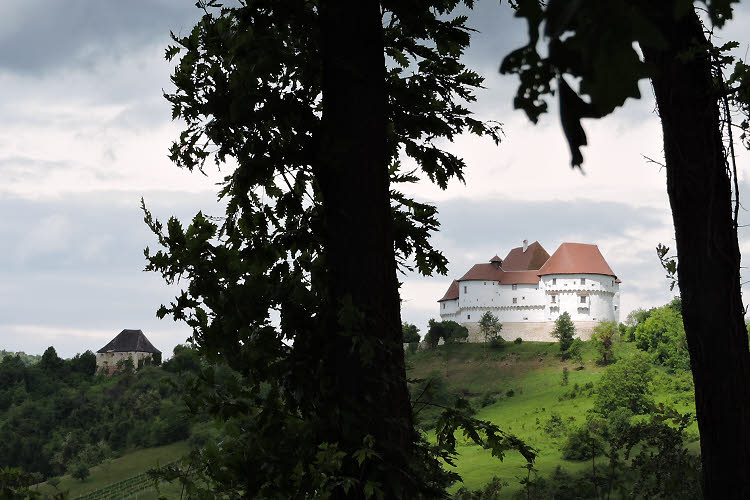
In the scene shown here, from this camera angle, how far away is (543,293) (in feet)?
281

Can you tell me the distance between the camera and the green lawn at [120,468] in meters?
78.4

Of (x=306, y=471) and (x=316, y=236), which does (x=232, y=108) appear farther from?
(x=306, y=471)

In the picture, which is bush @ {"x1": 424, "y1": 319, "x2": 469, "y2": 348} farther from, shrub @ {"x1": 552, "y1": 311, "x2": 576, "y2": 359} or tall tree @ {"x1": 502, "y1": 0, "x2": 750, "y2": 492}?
tall tree @ {"x1": 502, "y1": 0, "x2": 750, "y2": 492}

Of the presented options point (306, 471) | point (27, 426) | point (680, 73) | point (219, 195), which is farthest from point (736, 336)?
point (27, 426)

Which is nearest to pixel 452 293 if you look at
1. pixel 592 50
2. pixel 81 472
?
pixel 81 472

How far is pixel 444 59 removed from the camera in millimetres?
4320

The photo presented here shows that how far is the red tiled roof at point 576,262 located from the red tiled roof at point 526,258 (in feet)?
13.9

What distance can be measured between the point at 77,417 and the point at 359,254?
341ft

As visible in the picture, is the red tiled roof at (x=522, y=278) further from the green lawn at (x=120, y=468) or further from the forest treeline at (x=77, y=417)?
the green lawn at (x=120, y=468)

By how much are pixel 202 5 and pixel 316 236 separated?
1.47 m

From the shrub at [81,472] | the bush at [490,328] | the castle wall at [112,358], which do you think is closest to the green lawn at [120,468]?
the shrub at [81,472]

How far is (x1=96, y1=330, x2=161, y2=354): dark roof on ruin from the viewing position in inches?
4828

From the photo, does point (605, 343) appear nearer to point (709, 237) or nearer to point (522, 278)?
point (522, 278)

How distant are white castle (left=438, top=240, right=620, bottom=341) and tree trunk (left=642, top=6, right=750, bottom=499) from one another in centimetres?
8112
